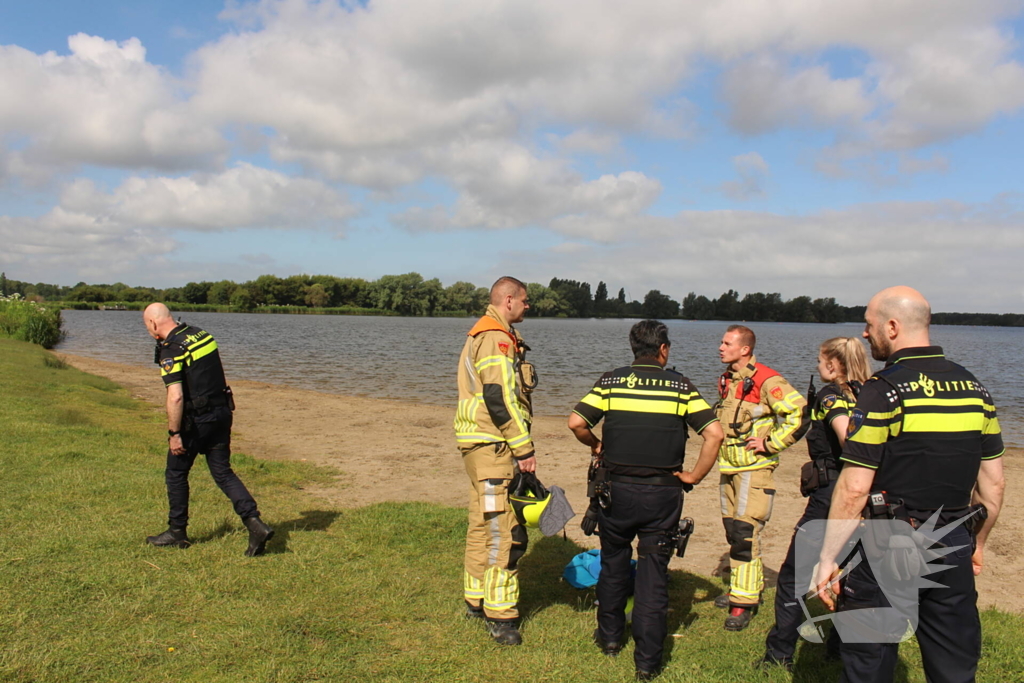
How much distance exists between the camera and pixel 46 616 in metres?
4.70

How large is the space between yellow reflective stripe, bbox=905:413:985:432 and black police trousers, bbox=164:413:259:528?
18.0 ft

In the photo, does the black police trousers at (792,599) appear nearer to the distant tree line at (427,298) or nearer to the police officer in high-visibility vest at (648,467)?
the police officer in high-visibility vest at (648,467)

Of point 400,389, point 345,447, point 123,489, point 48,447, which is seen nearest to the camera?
point 123,489

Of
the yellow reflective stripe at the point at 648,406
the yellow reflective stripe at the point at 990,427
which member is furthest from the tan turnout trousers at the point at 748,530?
the yellow reflective stripe at the point at 990,427

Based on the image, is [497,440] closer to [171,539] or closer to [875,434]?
[875,434]

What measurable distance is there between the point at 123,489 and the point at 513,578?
19.0ft

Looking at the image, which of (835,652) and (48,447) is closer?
(835,652)

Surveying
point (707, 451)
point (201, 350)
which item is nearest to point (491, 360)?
point (707, 451)

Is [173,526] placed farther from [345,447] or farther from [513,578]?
[345,447]

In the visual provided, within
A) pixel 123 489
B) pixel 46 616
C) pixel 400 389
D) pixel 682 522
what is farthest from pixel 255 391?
pixel 682 522

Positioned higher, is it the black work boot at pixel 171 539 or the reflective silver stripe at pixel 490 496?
the reflective silver stripe at pixel 490 496

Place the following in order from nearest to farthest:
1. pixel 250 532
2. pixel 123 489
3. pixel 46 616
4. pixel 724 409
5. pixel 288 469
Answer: pixel 46 616 < pixel 724 409 < pixel 250 532 < pixel 123 489 < pixel 288 469

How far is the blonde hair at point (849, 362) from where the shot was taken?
4918 millimetres

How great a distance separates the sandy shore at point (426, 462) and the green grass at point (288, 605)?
122 centimetres
